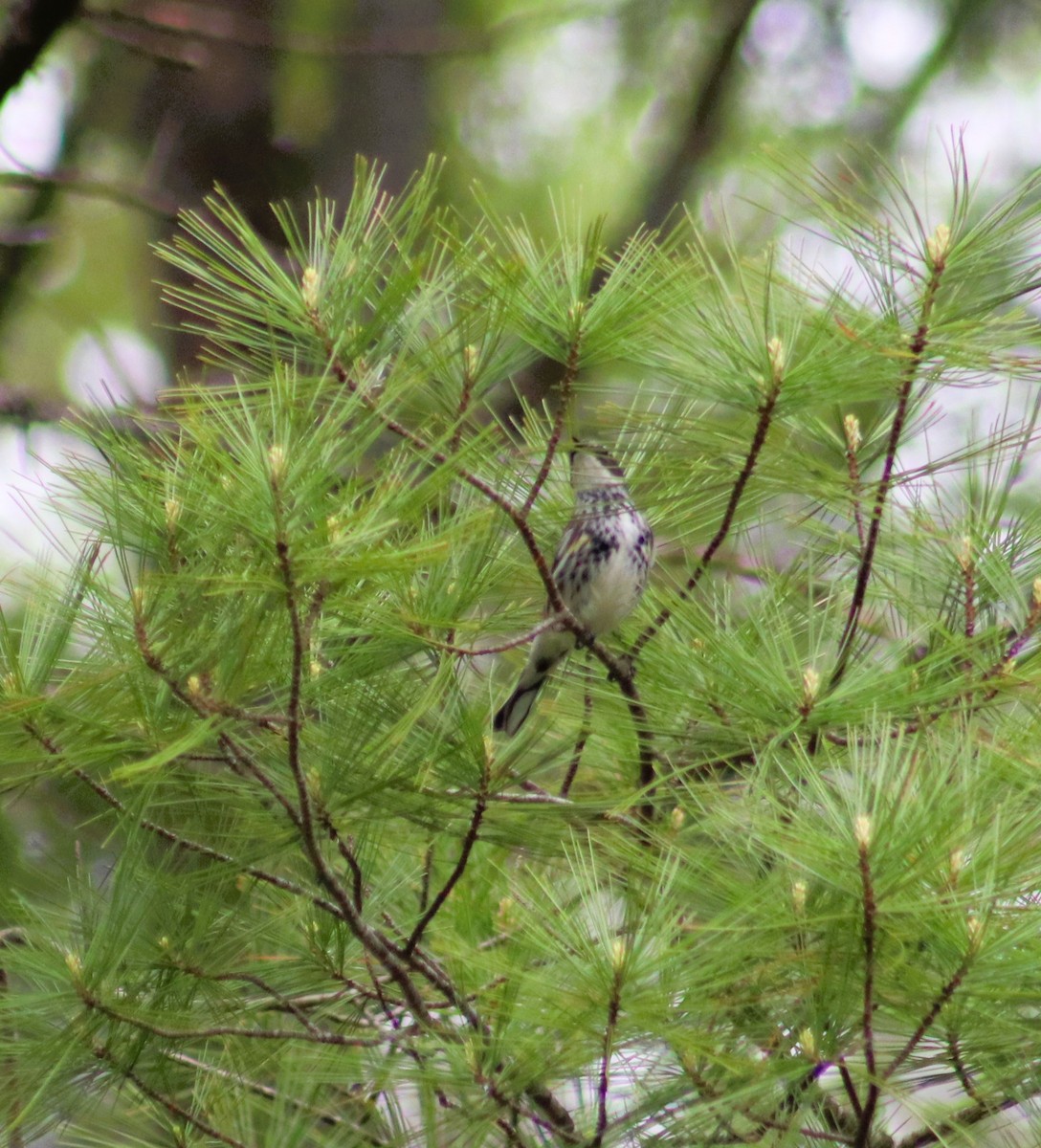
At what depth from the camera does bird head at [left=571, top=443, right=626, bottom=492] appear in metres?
2.17

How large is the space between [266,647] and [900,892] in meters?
0.72

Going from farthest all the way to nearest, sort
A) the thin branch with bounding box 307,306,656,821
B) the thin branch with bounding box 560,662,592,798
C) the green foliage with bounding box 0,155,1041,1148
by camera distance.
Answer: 1. the thin branch with bounding box 560,662,592,798
2. the thin branch with bounding box 307,306,656,821
3. the green foliage with bounding box 0,155,1041,1148

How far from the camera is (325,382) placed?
5.39ft

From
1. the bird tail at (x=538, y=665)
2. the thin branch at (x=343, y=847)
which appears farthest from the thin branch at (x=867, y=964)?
the bird tail at (x=538, y=665)

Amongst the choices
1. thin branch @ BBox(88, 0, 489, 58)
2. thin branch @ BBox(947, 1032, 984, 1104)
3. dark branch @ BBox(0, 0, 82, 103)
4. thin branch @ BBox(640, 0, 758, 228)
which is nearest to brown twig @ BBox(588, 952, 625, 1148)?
thin branch @ BBox(947, 1032, 984, 1104)

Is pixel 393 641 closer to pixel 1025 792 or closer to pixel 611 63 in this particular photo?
pixel 1025 792

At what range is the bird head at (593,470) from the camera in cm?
217

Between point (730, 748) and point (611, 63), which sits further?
point (611, 63)

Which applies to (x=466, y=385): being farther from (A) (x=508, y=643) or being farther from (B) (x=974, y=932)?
(B) (x=974, y=932)

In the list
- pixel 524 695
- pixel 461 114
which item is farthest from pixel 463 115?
pixel 524 695

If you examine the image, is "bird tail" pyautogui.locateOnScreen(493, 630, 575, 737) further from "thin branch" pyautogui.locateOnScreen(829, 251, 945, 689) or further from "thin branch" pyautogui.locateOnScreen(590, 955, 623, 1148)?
"thin branch" pyautogui.locateOnScreen(590, 955, 623, 1148)

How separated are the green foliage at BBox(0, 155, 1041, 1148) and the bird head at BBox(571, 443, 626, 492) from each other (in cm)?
11

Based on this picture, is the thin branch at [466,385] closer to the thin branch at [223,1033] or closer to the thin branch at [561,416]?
the thin branch at [561,416]

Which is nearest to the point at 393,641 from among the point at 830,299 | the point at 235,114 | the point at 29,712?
the point at 29,712
